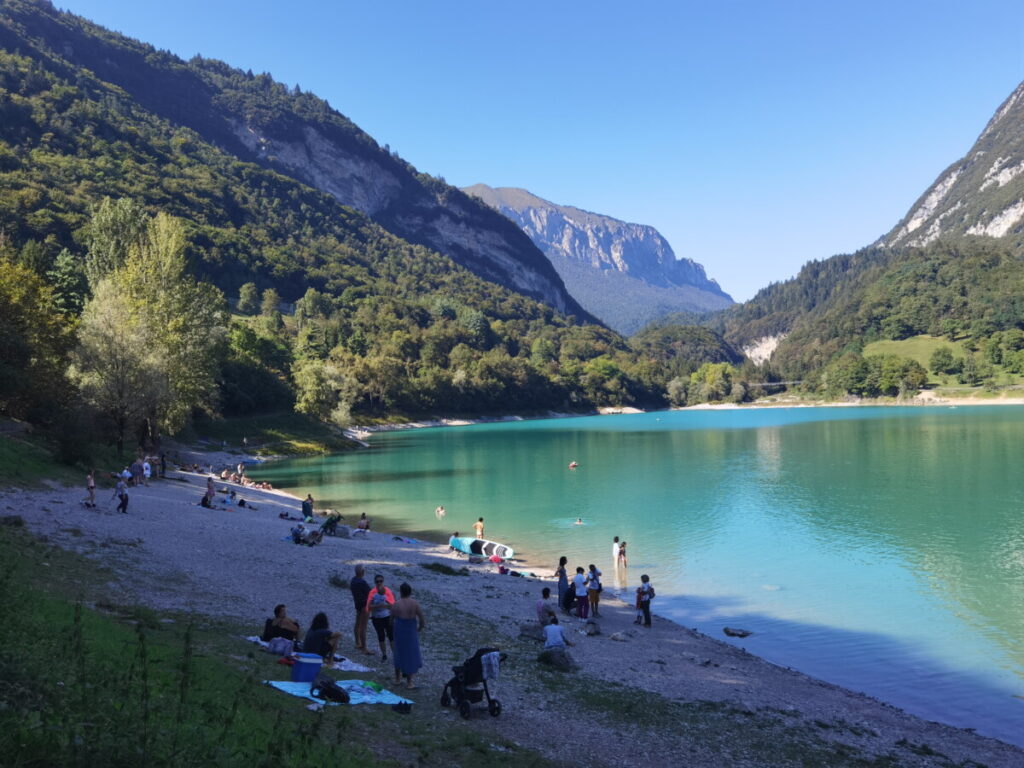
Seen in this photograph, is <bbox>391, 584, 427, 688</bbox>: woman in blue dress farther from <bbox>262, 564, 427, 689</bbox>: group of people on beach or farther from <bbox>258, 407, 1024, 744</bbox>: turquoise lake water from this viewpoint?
<bbox>258, 407, 1024, 744</bbox>: turquoise lake water

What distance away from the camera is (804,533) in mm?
42656

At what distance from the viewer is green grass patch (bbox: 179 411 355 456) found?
84438 millimetres

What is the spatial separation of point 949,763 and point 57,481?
35717mm

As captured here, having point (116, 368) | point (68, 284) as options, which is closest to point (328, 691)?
point (116, 368)

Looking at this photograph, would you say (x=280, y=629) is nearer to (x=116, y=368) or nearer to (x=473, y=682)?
(x=473, y=682)

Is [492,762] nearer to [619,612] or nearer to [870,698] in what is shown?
[870,698]

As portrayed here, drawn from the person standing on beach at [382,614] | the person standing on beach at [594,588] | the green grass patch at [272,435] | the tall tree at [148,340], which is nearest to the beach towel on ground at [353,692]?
the person standing on beach at [382,614]

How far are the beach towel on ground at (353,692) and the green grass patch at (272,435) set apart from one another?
71940 millimetres

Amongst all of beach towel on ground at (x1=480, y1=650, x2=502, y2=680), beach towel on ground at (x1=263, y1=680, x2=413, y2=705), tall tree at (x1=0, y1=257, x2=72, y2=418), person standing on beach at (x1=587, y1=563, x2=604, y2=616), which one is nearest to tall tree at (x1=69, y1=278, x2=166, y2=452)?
tall tree at (x1=0, y1=257, x2=72, y2=418)

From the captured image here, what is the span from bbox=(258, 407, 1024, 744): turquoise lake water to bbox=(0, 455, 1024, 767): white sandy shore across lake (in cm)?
241

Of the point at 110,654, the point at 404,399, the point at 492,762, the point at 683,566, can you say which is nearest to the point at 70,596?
the point at 110,654

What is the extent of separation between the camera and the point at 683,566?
34.9 m

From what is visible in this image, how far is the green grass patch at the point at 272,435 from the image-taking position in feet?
Result: 277

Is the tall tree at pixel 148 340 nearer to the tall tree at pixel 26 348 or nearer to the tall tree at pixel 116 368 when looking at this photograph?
the tall tree at pixel 116 368
